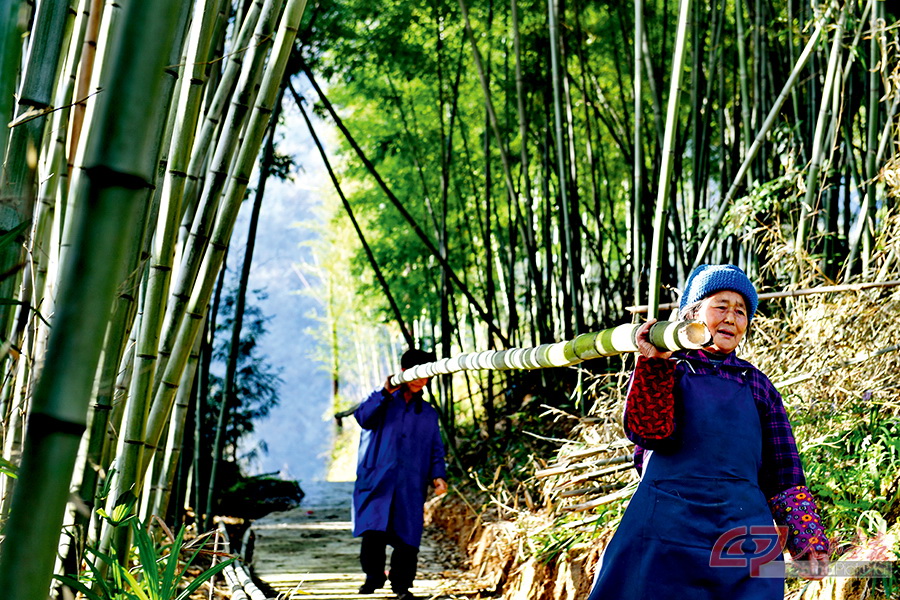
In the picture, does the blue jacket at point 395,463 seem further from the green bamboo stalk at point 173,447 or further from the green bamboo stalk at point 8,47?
the green bamboo stalk at point 8,47

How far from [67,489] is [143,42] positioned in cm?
31

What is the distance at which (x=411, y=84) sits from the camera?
725cm

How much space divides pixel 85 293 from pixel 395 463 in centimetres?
296

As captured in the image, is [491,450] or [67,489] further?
[491,450]

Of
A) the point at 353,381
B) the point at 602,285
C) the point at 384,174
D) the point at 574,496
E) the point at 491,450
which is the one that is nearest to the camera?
the point at 574,496

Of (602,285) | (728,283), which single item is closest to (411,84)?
(602,285)

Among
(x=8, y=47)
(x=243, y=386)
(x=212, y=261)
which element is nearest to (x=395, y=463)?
(x=212, y=261)

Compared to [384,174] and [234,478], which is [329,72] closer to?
[384,174]

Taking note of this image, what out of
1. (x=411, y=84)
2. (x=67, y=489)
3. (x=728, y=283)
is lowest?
(x=67, y=489)

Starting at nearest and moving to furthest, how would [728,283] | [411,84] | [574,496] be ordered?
1. [728,283]
2. [574,496]
3. [411,84]

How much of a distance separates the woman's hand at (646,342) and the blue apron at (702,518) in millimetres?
298

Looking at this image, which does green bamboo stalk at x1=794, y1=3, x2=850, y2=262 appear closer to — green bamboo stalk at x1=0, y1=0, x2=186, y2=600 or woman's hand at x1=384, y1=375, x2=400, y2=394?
woman's hand at x1=384, y1=375, x2=400, y2=394

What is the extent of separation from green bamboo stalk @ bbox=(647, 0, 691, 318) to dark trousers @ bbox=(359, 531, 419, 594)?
1.69 metres

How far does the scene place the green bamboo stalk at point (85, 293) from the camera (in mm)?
564
